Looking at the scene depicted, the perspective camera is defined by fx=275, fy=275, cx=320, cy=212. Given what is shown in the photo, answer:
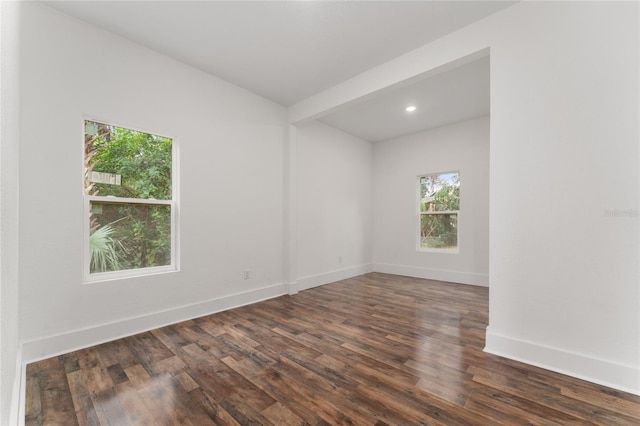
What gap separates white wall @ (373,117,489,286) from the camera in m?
4.74

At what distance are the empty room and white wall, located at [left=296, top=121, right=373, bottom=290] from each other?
2.60 feet

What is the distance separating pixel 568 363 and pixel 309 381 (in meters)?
1.90

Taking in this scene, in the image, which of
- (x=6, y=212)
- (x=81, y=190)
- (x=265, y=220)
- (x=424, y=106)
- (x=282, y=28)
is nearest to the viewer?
(x=6, y=212)

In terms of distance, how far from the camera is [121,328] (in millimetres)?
2625

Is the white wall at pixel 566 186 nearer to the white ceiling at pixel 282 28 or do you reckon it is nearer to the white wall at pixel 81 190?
the white ceiling at pixel 282 28

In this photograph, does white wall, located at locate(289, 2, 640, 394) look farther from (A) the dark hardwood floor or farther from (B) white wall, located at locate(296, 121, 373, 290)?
(B) white wall, located at locate(296, 121, 373, 290)

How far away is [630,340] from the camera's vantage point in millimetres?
1833

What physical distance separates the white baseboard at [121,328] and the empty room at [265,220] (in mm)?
18


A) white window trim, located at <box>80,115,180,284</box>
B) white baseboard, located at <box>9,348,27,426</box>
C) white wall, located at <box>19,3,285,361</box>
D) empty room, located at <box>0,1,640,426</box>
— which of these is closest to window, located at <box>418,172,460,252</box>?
empty room, located at <box>0,1,640,426</box>

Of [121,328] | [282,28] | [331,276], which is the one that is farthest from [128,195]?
[331,276]

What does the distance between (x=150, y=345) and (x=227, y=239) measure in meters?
1.40

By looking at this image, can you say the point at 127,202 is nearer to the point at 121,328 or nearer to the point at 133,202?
the point at 133,202

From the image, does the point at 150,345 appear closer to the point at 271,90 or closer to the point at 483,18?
the point at 271,90

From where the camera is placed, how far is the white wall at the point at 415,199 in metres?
4.74
